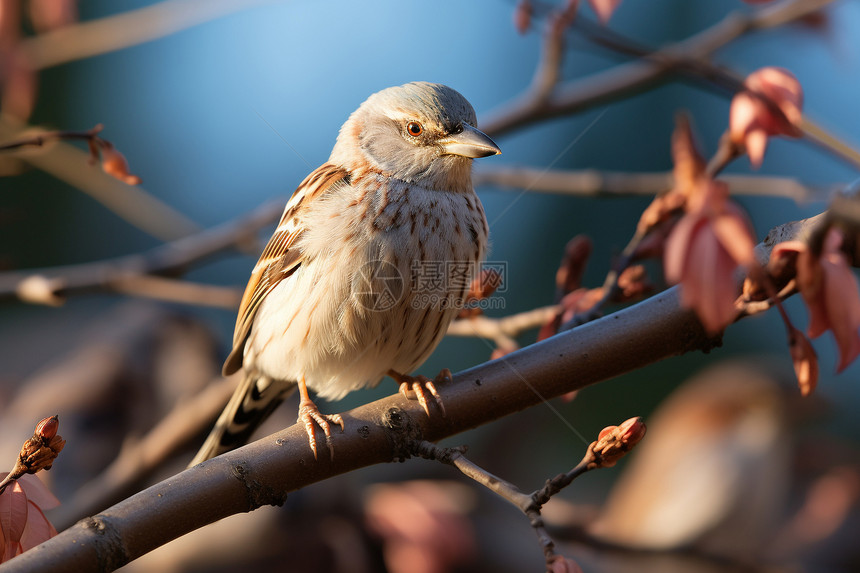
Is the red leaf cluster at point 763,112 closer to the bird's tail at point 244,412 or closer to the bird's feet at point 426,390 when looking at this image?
the bird's feet at point 426,390

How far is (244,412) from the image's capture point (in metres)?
3.89

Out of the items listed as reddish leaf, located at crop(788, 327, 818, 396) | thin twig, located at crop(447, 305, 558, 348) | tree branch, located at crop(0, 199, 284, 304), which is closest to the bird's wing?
tree branch, located at crop(0, 199, 284, 304)

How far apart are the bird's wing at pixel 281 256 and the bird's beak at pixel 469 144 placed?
0.53 metres

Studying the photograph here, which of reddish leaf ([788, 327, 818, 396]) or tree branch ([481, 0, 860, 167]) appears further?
tree branch ([481, 0, 860, 167])

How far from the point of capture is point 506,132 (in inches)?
169

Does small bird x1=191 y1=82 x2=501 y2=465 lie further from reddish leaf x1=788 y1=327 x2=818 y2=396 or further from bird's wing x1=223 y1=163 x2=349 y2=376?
reddish leaf x1=788 y1=327 x2=818 y2=396

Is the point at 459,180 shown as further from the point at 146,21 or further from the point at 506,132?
the point at 146,21

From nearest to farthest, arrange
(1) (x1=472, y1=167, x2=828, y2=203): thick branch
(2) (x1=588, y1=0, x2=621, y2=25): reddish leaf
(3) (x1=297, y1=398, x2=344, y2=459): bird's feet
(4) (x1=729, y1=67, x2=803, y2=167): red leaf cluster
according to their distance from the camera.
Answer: (4) (x1=729, y1=67, x2=803, y2=167): red leaf cluster, (3) (x1=297, y1=398, x2=344, y2=459): bird's feet, (2) (x1=588, y1=0, x2=621, y2=25): reddish leaf, (1) (x1=472, y1=167, x2=828, y2=203): thick branch

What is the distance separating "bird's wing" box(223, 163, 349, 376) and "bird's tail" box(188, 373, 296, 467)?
5.7 inches

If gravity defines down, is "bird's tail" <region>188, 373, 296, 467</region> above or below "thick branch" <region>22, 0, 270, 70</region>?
below

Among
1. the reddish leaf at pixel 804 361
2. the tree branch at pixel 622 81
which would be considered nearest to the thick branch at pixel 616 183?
the tree branch at pixel 622 81

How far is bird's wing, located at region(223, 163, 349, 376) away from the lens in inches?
138

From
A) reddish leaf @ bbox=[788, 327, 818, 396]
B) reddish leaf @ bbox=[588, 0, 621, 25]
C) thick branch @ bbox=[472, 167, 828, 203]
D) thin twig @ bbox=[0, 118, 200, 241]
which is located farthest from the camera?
thin twig @ bbox=[0, 118, 200, 241]

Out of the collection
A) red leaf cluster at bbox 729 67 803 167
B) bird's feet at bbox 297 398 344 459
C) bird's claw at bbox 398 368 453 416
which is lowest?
bird's feet at bbox 297 398 344 459
